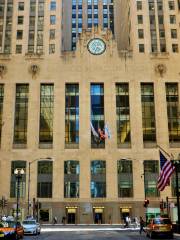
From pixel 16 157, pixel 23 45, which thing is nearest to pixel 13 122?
pixel 16 157

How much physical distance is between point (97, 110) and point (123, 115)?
6.09m

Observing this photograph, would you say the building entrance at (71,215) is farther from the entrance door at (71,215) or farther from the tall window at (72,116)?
the tall window at (72,116)

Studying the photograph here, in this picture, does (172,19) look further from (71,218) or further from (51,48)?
(71,218)

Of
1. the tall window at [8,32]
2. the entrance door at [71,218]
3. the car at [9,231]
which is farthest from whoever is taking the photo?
the tall window at [8,32]

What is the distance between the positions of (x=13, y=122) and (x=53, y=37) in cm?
2255

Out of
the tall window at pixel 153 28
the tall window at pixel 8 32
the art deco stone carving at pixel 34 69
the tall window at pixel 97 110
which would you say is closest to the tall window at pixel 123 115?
the tall window at pixel 97 110

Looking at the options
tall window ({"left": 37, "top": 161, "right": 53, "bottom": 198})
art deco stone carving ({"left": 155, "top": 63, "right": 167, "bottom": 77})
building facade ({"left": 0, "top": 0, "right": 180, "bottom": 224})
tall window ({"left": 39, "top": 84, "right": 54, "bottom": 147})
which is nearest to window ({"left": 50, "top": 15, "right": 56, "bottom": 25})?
building facade ({"left": 0, "top": 0, "right": 180, "bottom": 224})

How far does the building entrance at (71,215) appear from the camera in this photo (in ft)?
261

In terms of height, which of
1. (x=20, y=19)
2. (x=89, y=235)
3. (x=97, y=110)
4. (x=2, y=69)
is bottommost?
(x=89, y=235)

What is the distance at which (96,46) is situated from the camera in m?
89.2

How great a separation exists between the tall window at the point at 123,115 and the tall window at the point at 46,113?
50.2ft

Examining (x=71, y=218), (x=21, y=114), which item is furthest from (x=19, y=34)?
(x=71, y=218)

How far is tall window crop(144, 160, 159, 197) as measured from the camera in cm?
8012

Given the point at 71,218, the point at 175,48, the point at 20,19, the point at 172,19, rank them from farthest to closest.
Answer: the point at 20,19, the point at 172,19, the point at 175,48, the point at 71,218
